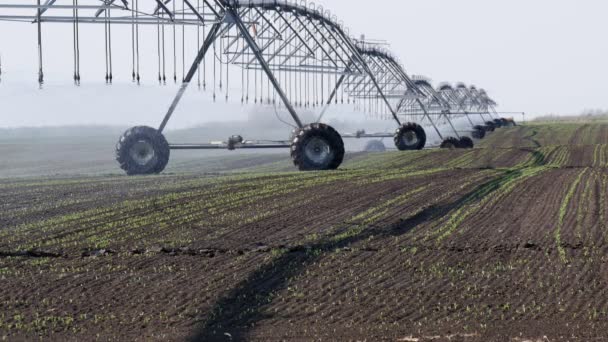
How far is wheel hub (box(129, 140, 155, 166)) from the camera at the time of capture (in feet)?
97.9

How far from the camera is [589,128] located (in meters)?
75.2

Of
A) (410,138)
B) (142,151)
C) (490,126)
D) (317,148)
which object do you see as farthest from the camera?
(490,126)

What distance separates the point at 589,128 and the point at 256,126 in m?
24.0

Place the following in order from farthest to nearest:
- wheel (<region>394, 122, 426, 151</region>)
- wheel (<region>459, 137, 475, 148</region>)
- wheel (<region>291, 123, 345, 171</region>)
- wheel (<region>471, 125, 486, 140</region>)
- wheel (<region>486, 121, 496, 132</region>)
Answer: wheel (<region>486, 121, 496, 132</region>) → wheel (<region>471, 125, 486, 140</region>) → wheel (<region>459, 137, 475, 148</region>) → wheel (<region>394, 122, 426, 151</region>) → wheel (<region>291, 123, 345, 171</region>)

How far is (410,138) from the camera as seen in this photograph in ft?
146

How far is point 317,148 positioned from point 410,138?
15843mm

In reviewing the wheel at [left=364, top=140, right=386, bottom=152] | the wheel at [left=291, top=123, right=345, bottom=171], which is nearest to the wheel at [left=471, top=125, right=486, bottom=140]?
the wheel at [left=364, top=140, right=386, bottom=152]

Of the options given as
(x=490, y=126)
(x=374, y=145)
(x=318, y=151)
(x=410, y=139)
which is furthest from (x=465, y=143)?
(x=490, y=126)

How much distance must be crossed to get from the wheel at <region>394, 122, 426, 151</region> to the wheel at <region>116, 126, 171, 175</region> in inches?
649

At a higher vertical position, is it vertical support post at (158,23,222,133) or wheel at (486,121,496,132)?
vertical support post at (158,23,222,133)

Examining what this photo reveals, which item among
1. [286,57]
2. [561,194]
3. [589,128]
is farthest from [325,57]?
[589,128]

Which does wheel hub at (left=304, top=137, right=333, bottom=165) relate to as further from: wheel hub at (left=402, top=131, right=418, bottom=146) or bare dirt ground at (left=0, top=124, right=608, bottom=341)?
wheel hub at (left=402, top=131, right=418, bottom=146)

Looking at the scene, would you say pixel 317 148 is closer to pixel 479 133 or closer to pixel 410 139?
pixel 410 139

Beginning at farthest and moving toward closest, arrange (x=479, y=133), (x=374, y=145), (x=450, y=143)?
(x=479, y=133), (x=374, y=145), (x=450, y=143)
